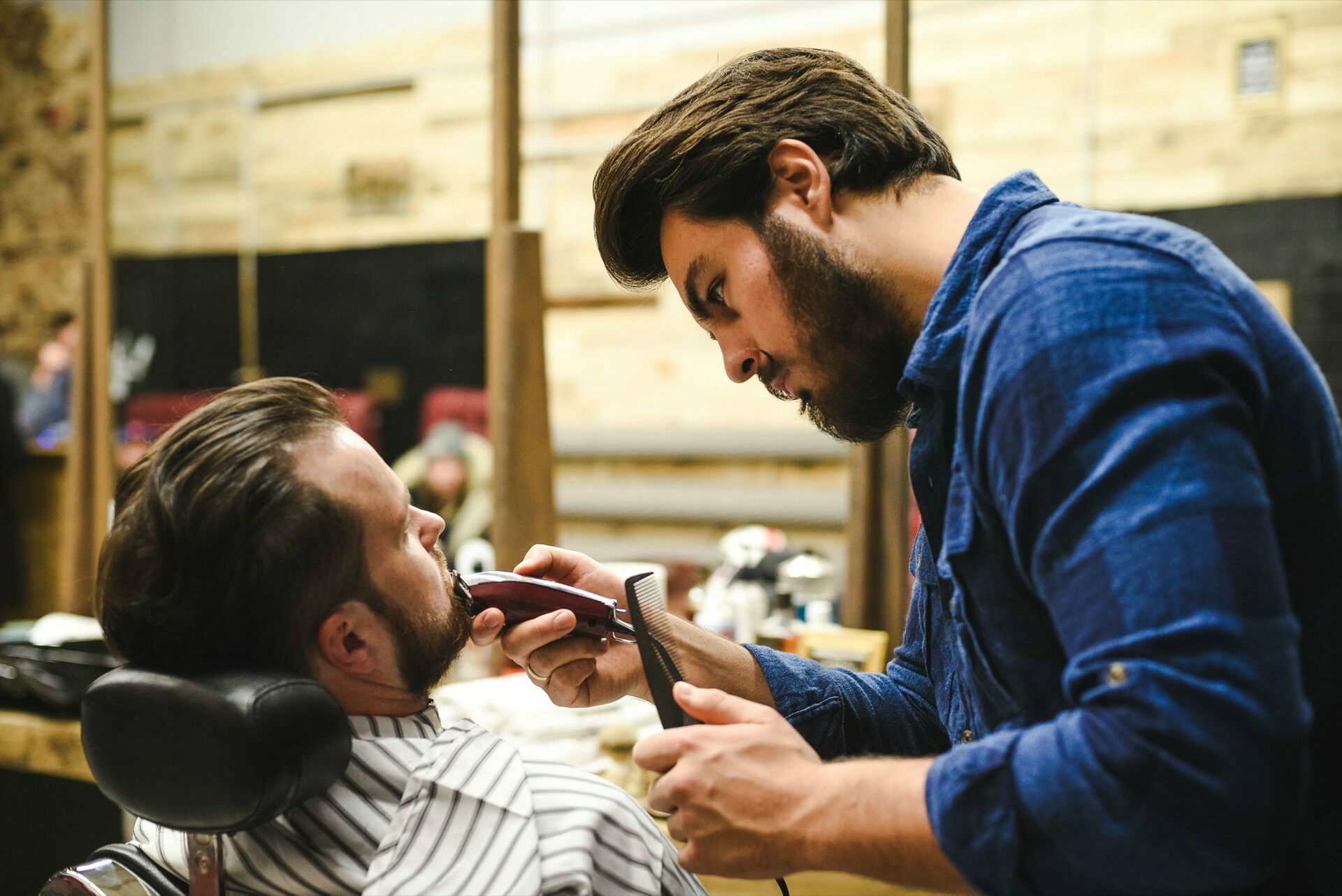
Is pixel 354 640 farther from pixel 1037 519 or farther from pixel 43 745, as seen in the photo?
pixel 43 745

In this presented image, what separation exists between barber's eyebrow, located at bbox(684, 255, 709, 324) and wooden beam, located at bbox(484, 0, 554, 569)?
1.03 meters

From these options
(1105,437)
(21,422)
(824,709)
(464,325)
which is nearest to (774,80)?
(1105,437)

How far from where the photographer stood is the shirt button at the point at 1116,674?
2.67 feet

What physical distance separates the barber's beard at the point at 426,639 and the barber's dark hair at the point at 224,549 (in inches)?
3.5

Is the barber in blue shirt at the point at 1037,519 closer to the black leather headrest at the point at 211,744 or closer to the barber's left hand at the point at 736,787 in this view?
the barber's left hand at the point at 736,787

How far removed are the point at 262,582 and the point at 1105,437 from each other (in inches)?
31.5

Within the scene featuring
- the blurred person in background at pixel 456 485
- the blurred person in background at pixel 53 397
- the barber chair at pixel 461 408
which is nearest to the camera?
the blurred person in background at pixel 456 485

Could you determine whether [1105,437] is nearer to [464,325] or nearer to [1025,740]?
[1025,740]

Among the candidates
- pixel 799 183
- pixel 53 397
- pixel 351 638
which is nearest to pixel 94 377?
pixel 351 638

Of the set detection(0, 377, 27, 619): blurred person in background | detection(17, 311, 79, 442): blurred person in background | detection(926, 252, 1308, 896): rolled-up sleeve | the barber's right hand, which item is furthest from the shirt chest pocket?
detection(17, 311, 79, 442): blurred person in background

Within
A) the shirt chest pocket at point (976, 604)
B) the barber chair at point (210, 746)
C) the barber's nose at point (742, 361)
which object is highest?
the barber's nose at point (742, 361)

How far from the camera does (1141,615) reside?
808 mm

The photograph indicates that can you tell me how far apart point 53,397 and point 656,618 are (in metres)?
5.98

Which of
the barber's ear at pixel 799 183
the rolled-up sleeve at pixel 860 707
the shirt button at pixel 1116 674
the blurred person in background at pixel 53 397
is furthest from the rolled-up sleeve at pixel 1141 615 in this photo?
the blurred person in background at pixel 53 397
